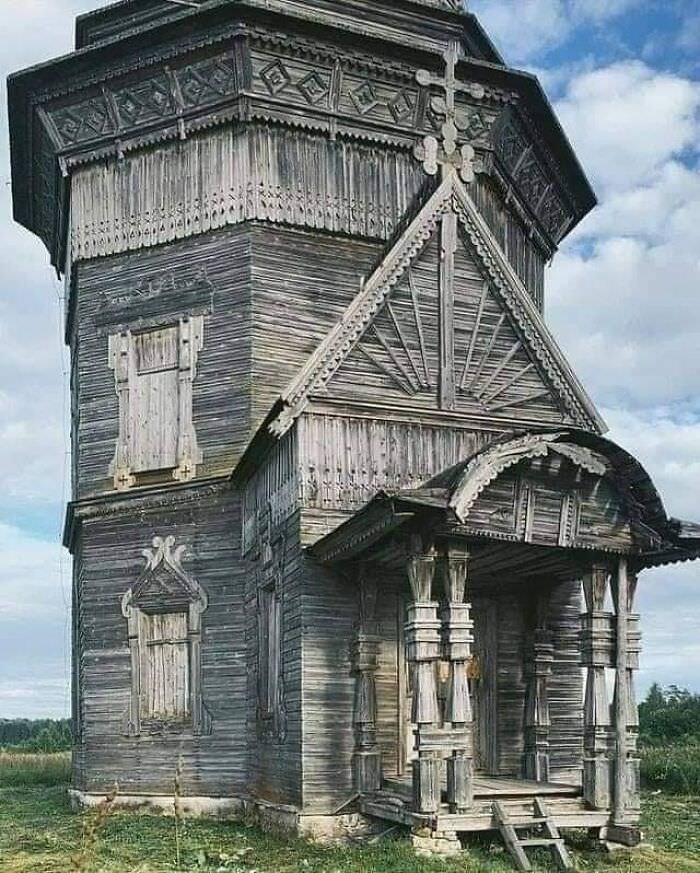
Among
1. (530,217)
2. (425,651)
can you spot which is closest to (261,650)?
(425,651)

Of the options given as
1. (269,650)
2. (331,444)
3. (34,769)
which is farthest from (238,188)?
(34,769)

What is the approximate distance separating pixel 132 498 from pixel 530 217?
8792 millimetres

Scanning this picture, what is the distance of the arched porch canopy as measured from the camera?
42.8ft

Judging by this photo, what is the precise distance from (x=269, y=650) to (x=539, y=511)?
15.6 ft

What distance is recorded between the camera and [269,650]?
16844 millimetres

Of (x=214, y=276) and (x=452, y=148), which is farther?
(x=214, y=276)

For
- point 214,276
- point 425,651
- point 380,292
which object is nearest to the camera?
point 425,651

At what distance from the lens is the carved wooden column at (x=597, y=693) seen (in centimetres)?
1398

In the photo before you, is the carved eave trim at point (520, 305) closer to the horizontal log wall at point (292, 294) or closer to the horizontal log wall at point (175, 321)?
the horizontal log wall at point (292, 294)

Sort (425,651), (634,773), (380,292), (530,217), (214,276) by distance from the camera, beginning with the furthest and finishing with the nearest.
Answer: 1. (530,217)
2. (214,276)
3. (380,292)
4. (634,773)
5. (425,651)

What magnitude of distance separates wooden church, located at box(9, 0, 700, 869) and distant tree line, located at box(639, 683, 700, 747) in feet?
47.6

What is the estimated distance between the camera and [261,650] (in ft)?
56.9

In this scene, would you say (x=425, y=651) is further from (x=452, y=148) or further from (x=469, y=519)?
(x=452, y=148)

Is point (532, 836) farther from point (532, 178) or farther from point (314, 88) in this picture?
Answer: point (532, 178)
